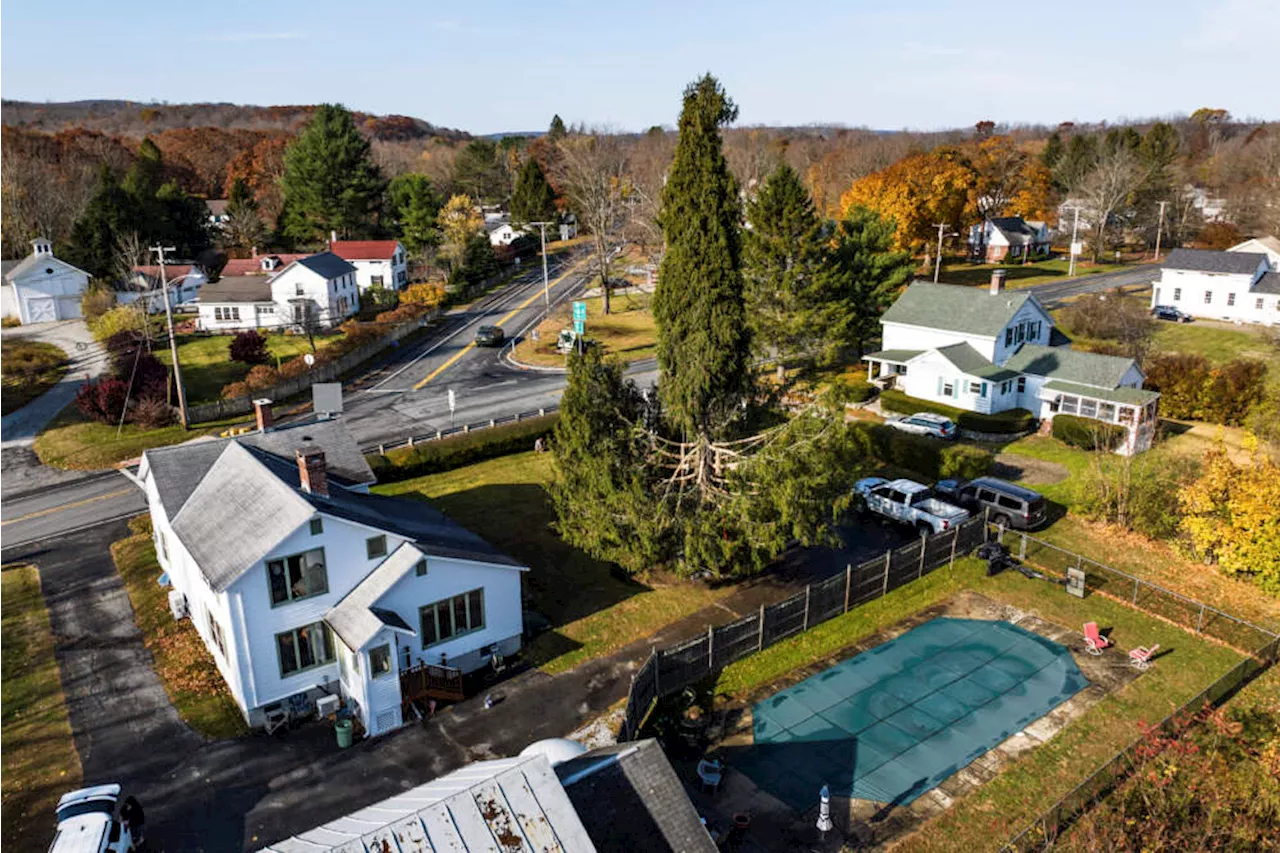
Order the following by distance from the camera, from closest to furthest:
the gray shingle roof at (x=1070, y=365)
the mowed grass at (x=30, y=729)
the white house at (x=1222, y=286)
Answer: the mowed grass at (x=30, y=729)
the gray shingle roof at (x=1070, y=365)
the white house at (x=1222, y=286)

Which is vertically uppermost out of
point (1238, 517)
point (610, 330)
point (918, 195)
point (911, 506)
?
point (918, 195)

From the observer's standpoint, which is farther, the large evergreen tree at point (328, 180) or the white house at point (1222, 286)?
the large evergreen tree at point (328, 180)

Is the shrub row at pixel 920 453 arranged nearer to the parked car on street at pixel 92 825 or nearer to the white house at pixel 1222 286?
the parked car on street at pixel 92 825

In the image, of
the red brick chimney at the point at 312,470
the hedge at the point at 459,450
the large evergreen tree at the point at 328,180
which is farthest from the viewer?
the large evergreen tree at the point at 328,180

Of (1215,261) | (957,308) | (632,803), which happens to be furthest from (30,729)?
(1215,261)

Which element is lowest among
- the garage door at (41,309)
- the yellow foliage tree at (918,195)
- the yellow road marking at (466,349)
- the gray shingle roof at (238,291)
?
the yellow road marking at (466,349)

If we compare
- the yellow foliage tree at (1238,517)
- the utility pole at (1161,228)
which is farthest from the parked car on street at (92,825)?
the utility pole at (1161,228)

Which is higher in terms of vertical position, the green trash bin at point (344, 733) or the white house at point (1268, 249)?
the white house at point (1268, 249)

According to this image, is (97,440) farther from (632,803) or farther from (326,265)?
→ (632,803)
